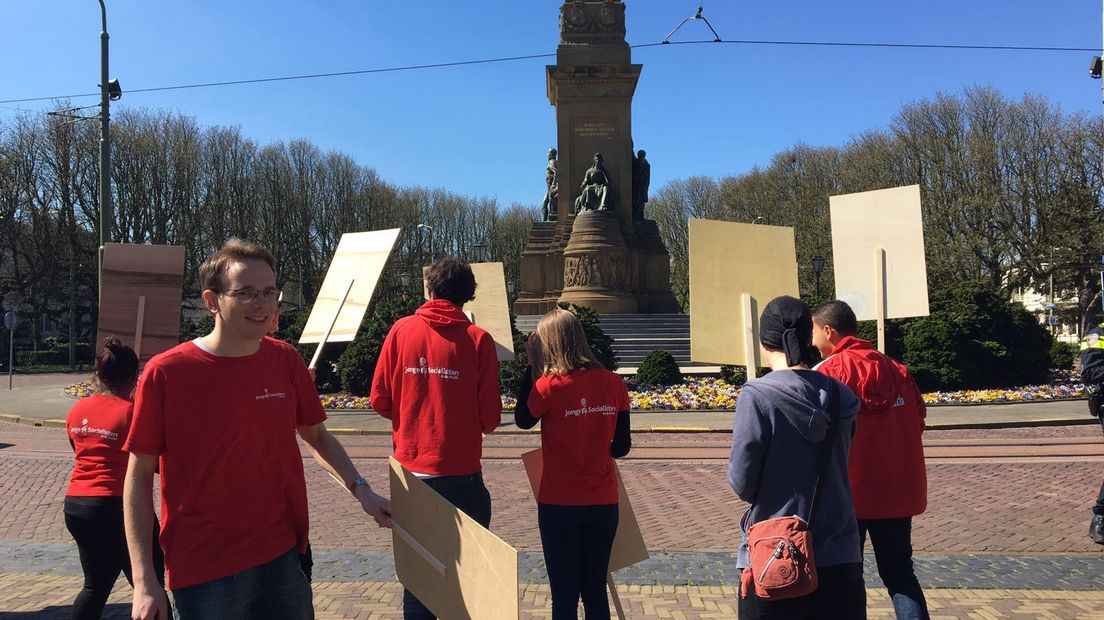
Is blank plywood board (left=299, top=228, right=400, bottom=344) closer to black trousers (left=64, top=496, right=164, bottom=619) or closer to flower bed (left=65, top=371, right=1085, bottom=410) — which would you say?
black trousers (left=64, top=496, right=164, bottom=619)

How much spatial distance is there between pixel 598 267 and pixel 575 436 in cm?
2285

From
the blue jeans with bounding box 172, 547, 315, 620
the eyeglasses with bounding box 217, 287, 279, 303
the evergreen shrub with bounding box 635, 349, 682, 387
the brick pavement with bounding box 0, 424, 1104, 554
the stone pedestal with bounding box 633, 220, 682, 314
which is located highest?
the stone pedestal with bounding box 633, 220, 682, 314

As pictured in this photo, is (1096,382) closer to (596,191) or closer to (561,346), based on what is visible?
(561,346)

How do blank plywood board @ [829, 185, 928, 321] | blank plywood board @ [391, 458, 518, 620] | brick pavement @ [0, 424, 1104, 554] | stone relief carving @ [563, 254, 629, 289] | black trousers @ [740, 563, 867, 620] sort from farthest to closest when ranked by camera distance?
stone relief carving @ [563, 254, 629, 289]
brick pavement @ [0, 424, 1104, 554]
blank plywood board @ [829, 185, 928, 321]
black trousers @ [740, 563, 867, 620]
blank plywood board @ [391, 458, 518, 620]

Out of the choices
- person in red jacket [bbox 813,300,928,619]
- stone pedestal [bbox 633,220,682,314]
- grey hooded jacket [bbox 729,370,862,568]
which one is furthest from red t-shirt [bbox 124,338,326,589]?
stone pedestal [bbox 633,220,682,314]

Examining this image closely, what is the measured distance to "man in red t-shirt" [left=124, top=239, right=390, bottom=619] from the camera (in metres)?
2.36

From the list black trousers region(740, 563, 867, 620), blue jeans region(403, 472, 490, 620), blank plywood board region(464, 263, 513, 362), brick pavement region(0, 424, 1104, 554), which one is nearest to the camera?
black trousers region(740, 563, 867, 620)

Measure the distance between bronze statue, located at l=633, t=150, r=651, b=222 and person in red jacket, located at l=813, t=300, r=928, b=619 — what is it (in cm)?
2555

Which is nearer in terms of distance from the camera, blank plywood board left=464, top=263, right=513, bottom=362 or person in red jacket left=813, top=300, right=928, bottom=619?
person in red jacket left=813, top=300, right=928, bottom=619

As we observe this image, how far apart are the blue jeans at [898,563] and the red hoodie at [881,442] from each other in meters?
0.05

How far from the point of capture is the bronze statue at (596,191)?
27.7 meters

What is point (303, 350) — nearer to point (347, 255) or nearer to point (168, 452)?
point (347, 255)

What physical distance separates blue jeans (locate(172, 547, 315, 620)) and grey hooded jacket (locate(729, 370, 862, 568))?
142 cm

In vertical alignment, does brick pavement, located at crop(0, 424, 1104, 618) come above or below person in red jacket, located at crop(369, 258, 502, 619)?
below
